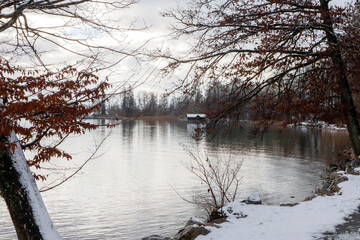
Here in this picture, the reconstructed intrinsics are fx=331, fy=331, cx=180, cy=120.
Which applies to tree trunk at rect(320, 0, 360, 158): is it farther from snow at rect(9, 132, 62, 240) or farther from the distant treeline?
snow at rect(9, 132, 62, 240)

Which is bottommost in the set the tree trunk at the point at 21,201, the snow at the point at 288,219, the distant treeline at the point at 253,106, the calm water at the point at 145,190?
the calm water at the point at 145,190

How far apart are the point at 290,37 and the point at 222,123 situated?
3303 millimetres

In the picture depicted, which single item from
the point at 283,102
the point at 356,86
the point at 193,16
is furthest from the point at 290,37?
the point at 356,86

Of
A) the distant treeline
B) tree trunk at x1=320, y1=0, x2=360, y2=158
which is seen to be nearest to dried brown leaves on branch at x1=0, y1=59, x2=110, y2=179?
the distant treeline

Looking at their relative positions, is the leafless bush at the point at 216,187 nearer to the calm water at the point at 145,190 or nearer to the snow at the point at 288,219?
the calm water at the point at 145,190

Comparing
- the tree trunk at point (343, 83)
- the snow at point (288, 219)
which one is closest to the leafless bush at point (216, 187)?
the snow at point (288, 219)

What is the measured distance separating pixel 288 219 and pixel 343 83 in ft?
17.7

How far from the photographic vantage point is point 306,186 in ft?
60.0

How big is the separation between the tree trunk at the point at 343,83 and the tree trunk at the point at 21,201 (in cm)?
841

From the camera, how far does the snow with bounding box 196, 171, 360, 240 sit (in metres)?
6.23

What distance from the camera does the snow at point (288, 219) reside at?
6.23 m

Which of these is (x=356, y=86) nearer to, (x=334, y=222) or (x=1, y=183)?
(x=334, y=222)

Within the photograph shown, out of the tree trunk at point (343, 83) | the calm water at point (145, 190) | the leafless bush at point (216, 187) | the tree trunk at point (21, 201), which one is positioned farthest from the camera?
the calm water at point (145, 190)

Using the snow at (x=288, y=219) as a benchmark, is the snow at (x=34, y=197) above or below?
above
